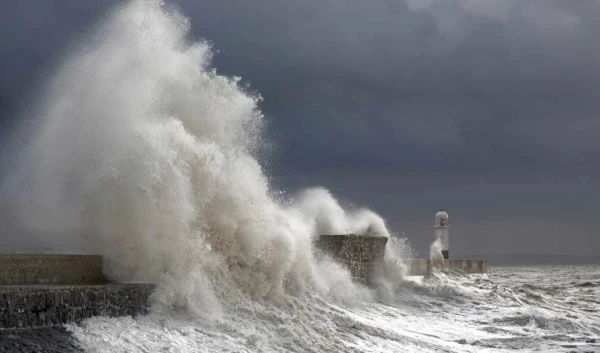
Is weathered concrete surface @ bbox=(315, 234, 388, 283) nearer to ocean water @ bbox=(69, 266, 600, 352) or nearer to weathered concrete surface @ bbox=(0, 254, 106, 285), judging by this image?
ocean water @ bbox=(69, 266, 600, 352)

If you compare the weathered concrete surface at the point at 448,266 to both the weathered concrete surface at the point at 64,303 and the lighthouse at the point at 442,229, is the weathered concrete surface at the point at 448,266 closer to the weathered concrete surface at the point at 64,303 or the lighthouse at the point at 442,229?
the lighthouse at the point at 442,229

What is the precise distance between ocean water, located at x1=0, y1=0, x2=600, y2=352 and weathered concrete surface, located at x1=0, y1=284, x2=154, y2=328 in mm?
160

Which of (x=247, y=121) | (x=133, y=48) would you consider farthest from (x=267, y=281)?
(x=133, y=48)

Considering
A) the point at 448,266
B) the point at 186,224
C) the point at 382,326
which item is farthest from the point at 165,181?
the point at 448,266

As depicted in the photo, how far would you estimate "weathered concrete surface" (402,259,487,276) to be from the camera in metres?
17.5

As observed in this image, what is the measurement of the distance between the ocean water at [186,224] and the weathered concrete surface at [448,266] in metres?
4.36

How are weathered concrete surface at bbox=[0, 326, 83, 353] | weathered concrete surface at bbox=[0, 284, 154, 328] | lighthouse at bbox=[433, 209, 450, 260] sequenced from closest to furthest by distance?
weathered concrete surface at bbox=[0, 326, 83, 353], weathered concrete surface at bbox=[0, 284, 154, 328], lighthouse at bbox=[433, 209, 450, 260]

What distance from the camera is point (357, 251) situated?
14508 mm

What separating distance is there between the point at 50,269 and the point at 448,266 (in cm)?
1458

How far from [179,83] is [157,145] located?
166 cm

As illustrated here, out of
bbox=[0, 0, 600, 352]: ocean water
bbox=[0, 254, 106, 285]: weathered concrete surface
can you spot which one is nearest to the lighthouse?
bbox=[0, 0, 600, 352]: ocean water

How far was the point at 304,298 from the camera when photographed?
10430 mm

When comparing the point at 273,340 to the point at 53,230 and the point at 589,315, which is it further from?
the point at 589,315

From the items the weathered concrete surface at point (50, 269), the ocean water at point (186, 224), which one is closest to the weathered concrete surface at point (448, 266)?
the ocean water at point (186, 224)
